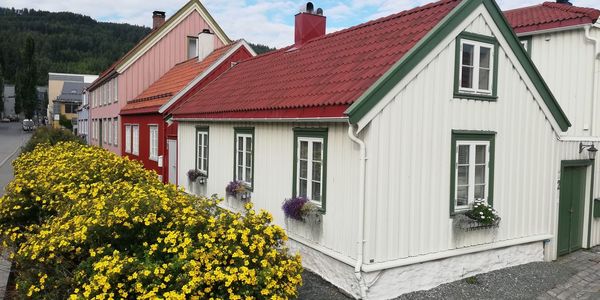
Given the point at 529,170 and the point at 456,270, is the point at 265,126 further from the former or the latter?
the point at 529,170

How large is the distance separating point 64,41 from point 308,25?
14800 centimetres

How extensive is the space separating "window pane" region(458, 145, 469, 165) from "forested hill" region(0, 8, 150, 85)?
120m

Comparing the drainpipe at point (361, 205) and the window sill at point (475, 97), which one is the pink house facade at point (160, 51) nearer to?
the window sill at point (475, 97)

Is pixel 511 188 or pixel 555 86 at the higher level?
pixel 555 86

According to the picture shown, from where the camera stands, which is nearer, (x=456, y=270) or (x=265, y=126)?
(x=456, y=270)

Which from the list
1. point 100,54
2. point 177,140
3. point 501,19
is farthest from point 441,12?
point 100,54

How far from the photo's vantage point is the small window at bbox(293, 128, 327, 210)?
27.0 feet

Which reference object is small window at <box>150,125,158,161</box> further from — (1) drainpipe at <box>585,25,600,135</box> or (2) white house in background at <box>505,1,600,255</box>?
(1) drainpipe at <box>585,25,600,135</box>

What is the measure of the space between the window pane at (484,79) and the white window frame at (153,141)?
44.8 feet

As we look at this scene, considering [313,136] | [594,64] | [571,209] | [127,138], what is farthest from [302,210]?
[127,138]

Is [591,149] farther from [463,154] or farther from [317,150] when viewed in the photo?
[317,150]

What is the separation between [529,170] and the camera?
9.39 m

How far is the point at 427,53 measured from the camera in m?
7.70

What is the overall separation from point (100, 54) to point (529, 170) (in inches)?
5470
